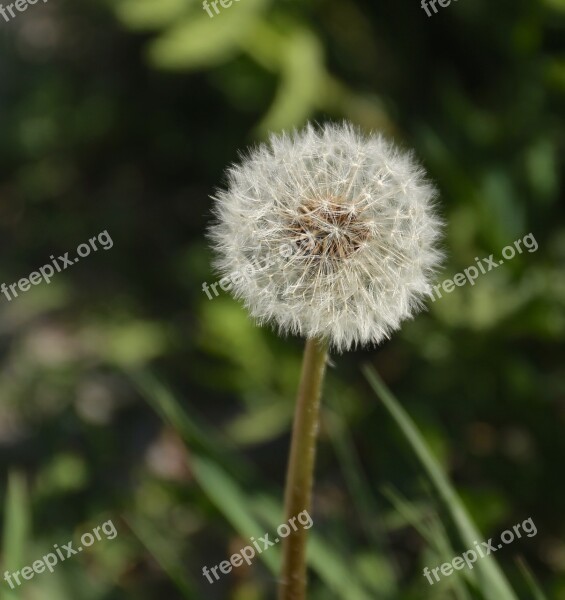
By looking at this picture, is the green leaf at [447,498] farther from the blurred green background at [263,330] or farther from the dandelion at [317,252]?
the blurred green background at [263,330]

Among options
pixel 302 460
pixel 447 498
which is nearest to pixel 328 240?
pixel 302 460

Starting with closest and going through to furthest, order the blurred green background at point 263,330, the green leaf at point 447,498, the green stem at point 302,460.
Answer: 1. the green stem at point 302,460
2. the green leaf at point 447,498
3. the blurred green background at point 263,330

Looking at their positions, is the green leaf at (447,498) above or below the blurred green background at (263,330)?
below

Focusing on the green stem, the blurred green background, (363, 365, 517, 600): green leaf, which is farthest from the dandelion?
the blurred green background

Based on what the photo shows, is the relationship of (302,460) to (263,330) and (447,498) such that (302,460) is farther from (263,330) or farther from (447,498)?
(263,330)

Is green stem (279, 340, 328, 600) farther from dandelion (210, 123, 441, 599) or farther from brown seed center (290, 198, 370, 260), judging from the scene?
brown seed center (290, 198, 370, 260)

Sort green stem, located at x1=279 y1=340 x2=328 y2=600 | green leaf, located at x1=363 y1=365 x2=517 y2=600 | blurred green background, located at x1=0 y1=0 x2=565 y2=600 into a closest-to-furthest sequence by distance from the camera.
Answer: green stem, located at x1=279 y1=340 x2=328 y2=600 → green leaf, located at x1=363 y1=365 x2=517 y2=600 → blurred green background, located at x1=0 y1=0 x2=565 y2=600

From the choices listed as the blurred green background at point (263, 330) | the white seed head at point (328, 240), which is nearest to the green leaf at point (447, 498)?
the white seed head at point (328, 240)
